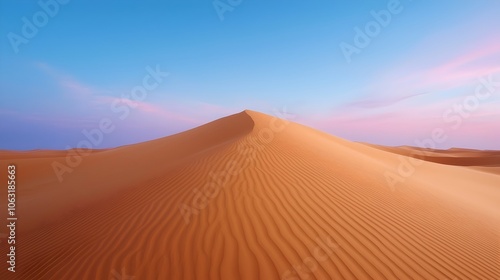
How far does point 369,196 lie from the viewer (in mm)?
6246

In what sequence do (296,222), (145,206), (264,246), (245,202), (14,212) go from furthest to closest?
(14,212) → (145,206) → (245,202) → (296,222) → (264,246)

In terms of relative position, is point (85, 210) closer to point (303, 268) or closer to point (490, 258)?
point (303, 268)

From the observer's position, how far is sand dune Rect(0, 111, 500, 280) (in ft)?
11.3

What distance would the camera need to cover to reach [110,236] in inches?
173

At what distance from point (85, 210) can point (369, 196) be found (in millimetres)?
7214

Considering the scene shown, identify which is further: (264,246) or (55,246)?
(55,246)

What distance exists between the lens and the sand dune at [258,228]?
346 cm

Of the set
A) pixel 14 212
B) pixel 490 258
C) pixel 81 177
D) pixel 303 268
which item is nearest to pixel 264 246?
pixel 303 268

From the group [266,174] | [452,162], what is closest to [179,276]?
[266,174]

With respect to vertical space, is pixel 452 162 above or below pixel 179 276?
below

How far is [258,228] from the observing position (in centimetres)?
416

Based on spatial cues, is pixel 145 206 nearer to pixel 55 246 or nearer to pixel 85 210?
pixel 55 246

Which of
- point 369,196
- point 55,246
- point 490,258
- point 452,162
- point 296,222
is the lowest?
point 452,162

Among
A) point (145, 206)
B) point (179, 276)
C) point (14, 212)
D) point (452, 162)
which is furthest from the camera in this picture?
point (452, 162)
